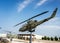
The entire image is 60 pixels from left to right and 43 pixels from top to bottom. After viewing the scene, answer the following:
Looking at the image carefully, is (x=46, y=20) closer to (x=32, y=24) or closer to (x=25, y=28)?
(x=32, y=24)

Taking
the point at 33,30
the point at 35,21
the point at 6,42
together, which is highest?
the point at 35,21

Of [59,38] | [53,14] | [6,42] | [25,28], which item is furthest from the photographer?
[59,38]

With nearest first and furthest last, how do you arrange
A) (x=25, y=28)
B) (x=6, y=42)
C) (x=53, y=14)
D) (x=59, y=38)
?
(x=53, y=14), (x=25, y=28), (x=6, y=42), (x=59, y=38)

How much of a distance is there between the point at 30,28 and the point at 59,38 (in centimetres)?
6344

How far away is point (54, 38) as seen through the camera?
9550 centimetres

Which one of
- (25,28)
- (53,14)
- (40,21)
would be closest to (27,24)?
Result: (25,28)

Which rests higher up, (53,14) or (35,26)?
(53,14)

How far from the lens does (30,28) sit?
117ft

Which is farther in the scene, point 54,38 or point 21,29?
point 54,38

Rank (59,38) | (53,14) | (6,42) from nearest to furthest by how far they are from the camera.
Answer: (53,14)
(6,42)
(59,38)

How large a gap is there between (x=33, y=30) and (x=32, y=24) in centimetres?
167

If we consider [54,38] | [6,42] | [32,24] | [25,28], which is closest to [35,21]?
[32,24]

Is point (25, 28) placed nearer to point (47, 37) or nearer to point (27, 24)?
point (27, 24)

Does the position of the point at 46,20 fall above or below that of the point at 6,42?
above
